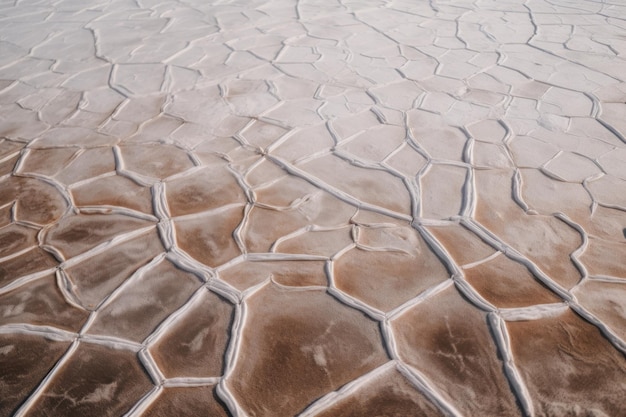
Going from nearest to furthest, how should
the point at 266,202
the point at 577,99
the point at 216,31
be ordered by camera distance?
the point at 266,202
the point at 577,99
the point at 216,31

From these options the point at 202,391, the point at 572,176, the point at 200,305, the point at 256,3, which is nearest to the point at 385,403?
the point at 202,391

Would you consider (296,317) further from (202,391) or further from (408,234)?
→ (408,234)

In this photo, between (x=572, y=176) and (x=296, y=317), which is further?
(x=572, y=176)

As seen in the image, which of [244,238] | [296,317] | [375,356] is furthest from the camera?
[244,238]

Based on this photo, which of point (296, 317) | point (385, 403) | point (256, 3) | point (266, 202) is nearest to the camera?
point (385, 403)

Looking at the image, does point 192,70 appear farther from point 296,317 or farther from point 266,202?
point 296,317

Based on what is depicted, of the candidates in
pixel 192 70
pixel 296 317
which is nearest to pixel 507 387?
pixel 296 317
